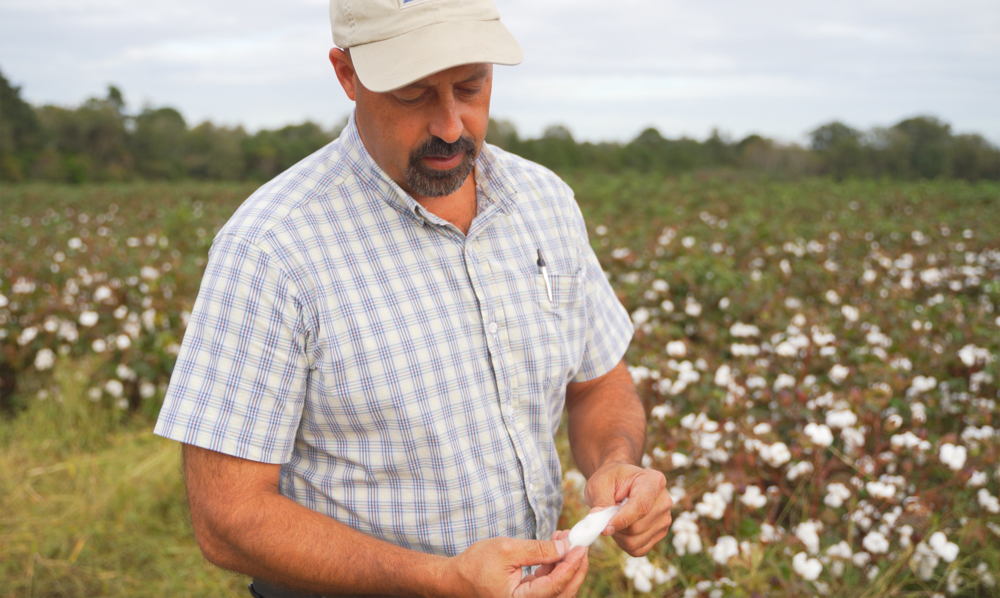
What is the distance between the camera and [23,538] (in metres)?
3.60

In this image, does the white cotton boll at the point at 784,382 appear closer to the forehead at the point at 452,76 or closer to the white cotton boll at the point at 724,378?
the white cotton boll at the point at 724,378

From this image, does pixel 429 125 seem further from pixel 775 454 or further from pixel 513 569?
pixel 775 454

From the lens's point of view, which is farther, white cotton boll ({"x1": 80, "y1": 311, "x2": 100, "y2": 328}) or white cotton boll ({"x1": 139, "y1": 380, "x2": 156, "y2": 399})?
white cotton boll ({"x1": 80, "y1": 311, "x2": 100, "y2": 328})

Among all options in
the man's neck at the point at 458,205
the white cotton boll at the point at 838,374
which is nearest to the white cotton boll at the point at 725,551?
the white cotton boll at the point at 838,374

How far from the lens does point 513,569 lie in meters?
1.30

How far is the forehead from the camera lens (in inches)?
54.0

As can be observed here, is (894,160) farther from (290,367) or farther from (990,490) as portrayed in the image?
(290,367)

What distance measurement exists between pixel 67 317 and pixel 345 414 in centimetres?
492

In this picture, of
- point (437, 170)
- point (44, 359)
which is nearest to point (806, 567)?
point (437, 170)

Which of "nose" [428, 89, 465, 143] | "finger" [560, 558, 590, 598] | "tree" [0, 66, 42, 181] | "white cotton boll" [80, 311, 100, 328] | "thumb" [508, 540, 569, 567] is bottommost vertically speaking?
"white cotton boll" [80, 311, 100, 328]

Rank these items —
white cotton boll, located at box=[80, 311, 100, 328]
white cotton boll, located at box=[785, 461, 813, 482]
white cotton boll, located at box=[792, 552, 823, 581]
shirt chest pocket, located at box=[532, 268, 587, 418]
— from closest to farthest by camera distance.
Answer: shirt chest pocket, located at box=[532, 268, 587, 418]
white cotton boll, located at box=[792, 552, 823, 581]
white cotton boll, located at box=[785, 461, 813, 482]
white cotton boll, located at box=[80, 311, 100, 328]

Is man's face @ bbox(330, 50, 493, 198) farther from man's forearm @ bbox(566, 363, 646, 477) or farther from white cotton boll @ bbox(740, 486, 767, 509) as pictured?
white cotton boll @ bbox(740, 486, 767, 509)

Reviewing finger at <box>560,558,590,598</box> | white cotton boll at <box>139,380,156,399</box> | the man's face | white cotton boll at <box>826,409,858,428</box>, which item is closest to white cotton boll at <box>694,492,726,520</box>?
white cotton boll at <box>826,409,858,428</box>

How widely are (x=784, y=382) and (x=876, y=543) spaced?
3.60ft
